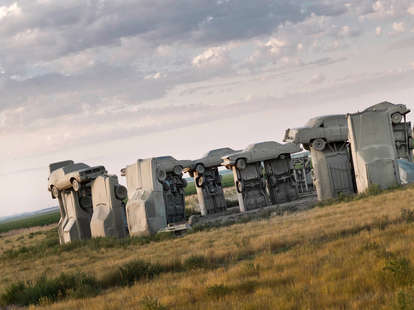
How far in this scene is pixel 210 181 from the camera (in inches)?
1396

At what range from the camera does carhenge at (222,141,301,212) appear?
31.3 m

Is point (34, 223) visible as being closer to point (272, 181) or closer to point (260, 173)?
point (272, 181)

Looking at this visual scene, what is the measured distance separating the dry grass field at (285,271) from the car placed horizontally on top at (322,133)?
6996 mm

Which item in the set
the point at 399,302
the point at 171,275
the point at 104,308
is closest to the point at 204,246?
the point at 171,275

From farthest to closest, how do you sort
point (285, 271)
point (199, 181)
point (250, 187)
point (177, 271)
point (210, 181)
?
1. point (210, 181)
2. point (199, 181)
3. point (250, 187)
4. point (177, 271)
5. point (285, 271)

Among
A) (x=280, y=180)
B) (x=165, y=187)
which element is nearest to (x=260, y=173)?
(x=280, y=180)

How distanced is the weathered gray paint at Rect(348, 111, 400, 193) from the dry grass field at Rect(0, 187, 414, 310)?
4777 mm

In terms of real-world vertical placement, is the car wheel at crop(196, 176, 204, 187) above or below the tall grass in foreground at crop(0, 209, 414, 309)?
above

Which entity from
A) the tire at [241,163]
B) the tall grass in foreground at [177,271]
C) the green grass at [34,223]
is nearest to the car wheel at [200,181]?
the tire at [241,163]

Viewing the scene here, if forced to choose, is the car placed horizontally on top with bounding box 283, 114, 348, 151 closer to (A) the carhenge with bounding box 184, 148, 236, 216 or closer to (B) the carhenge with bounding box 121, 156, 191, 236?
(B) the carhenge with bounding box 121, 156, 191, 236

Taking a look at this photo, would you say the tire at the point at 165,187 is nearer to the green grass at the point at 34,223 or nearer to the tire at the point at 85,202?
the tire at the point at 85,202

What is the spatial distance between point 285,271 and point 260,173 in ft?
71.3

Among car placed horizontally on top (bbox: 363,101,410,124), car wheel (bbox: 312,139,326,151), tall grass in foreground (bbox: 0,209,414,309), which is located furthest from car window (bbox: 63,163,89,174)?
tall grass in foreground (bbox: 0,209,414,309)

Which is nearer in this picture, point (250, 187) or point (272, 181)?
point (250, 187)
